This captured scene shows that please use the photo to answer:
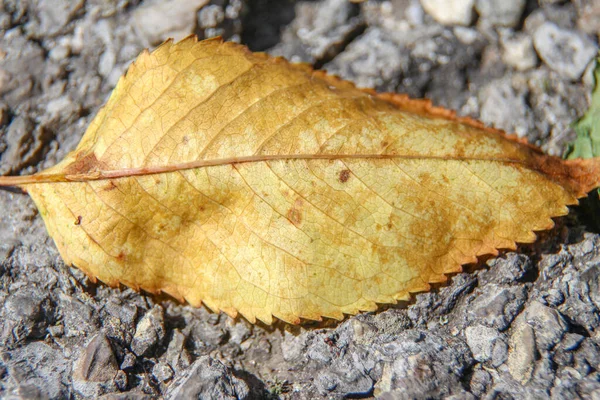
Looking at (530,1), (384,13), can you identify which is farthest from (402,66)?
(530,1)

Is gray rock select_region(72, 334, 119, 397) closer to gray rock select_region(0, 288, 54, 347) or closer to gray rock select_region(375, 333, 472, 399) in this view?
gray rock select_region(0, 288, 54, 347)

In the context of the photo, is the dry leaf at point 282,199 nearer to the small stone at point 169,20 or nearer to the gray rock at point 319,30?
the small stone at point 169,20

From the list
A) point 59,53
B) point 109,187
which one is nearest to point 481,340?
point 109,187

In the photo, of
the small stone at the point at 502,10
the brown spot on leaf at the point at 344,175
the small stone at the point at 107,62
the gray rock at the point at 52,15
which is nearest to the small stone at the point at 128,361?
the brown spot on leaf at the point at 344,175

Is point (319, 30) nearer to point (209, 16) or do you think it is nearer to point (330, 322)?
point (209, 16)

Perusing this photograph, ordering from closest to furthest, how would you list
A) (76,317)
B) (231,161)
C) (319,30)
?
(231,161), (76,317), (319,30)

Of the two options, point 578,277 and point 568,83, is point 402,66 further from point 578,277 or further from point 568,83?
point 578,277

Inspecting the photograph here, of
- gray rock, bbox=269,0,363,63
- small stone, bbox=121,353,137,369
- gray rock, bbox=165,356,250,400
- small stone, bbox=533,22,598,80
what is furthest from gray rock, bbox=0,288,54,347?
small stone, bbox=533,22,598,80
